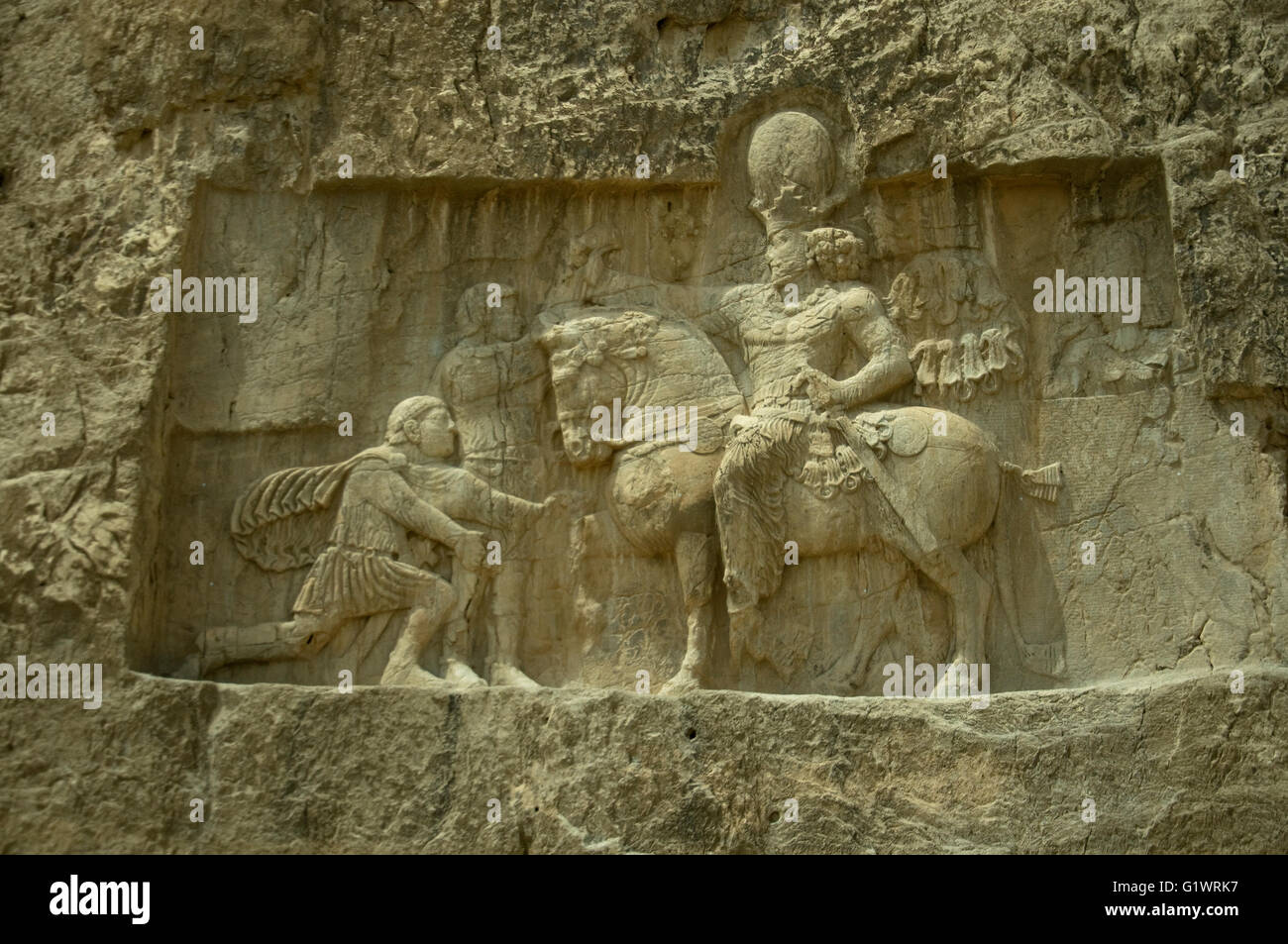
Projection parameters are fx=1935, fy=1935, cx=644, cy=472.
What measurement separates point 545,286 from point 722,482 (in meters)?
1.15

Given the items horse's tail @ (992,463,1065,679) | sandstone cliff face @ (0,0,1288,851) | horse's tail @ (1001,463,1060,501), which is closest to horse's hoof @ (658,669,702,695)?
sandstone cliff face @ (0,0,1288,851)

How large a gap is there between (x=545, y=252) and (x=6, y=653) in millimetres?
2593

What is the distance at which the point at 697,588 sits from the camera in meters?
7.40

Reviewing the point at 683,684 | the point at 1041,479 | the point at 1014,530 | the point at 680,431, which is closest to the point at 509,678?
the point at 683,684

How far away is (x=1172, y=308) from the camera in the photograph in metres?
7.65

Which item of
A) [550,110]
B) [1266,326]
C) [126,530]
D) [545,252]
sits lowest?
[126,530]

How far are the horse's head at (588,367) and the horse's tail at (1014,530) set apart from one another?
1.53 m

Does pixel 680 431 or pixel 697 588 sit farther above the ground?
pixel 680 431

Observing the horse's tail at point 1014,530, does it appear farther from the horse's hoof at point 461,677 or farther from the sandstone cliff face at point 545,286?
the horse's hoof at point 461,677

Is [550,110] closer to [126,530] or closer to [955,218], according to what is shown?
[955,218]

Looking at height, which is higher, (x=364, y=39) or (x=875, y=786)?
(x=364, y=39)

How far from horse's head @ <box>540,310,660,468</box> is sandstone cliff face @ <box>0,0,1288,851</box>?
1.03ft

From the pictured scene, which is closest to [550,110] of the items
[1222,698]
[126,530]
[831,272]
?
[831,272]

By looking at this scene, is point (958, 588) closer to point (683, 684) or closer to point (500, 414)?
point (683, 684)
